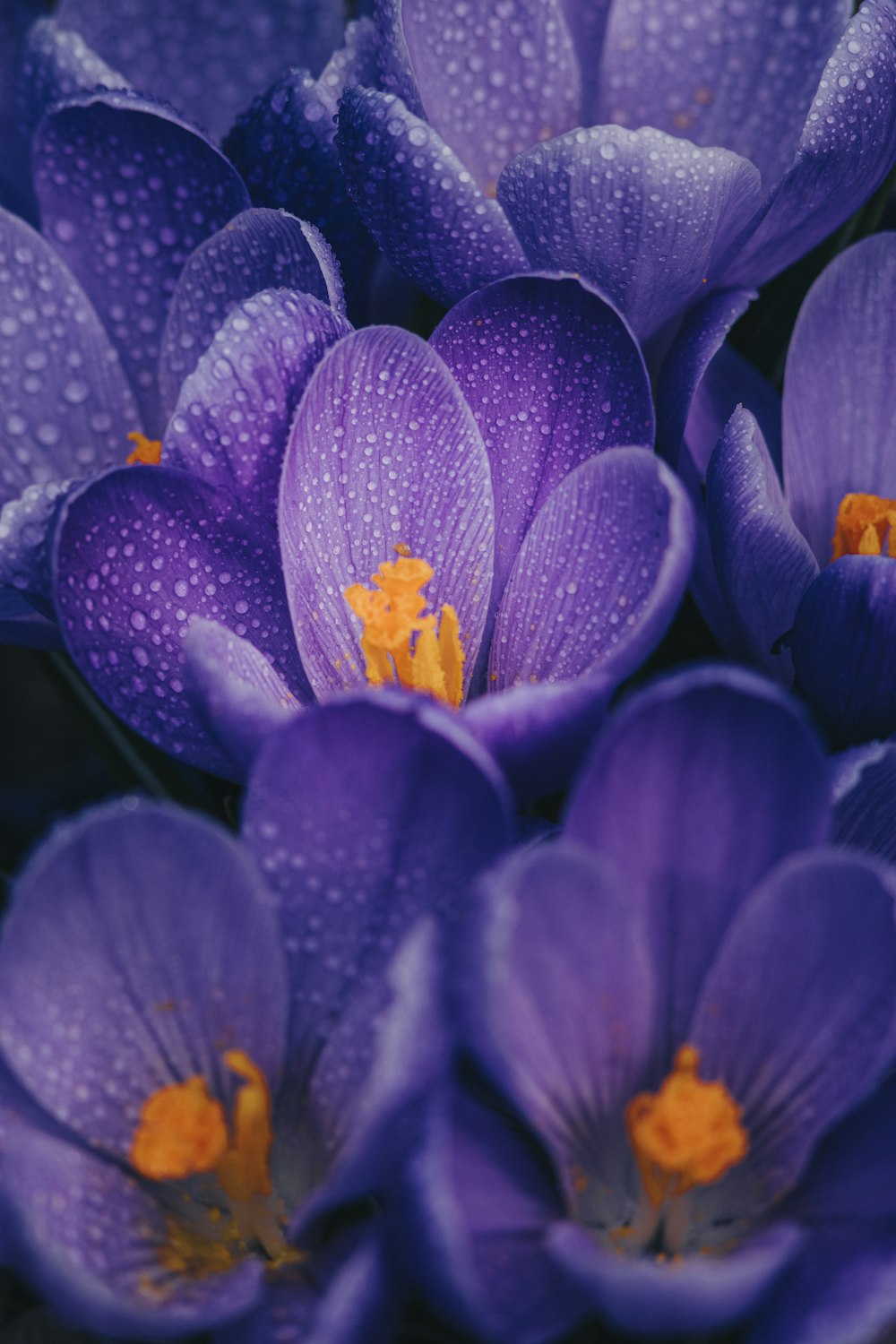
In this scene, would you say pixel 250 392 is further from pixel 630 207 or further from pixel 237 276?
pixel 630 207

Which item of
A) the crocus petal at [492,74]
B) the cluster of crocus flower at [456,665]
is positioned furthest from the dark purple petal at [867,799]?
the crocus petal at [492,74]

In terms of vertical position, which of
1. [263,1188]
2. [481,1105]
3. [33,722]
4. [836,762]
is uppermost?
[836,762]

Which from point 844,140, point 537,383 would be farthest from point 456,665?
point 844,140

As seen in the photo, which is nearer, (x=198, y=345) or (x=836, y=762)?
(x=836, y=762)

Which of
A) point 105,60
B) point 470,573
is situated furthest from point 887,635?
point 105,60

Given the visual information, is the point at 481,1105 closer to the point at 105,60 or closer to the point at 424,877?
the point at 424,877

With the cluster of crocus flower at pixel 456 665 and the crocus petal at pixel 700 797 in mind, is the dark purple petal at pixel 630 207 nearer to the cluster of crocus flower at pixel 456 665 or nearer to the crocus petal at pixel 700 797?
the cluster of crocus flower at pixel 456 665

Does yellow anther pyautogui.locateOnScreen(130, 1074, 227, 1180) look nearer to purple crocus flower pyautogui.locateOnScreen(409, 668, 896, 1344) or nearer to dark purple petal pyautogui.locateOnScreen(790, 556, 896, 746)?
purple crocus flower pyautogui.locateOnScreen(409, 668, 896, 1344)
